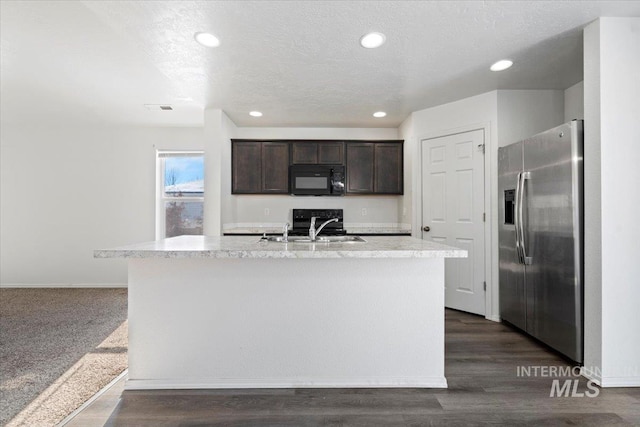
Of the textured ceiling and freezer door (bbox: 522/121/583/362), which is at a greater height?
the textured ceiling

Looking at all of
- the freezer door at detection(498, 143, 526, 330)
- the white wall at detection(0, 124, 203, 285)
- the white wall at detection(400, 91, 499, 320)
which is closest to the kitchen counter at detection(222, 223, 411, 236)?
the white wall at detection(400, 91, 499, 320)

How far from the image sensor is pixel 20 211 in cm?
486

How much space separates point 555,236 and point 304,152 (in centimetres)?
300

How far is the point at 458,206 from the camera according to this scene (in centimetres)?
358

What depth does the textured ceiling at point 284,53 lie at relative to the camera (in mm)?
1996

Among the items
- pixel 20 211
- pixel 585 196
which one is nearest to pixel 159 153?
pixel 20 211

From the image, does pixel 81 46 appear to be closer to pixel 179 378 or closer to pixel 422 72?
pixel 179 378

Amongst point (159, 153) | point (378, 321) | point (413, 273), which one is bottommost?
point (378, 321)

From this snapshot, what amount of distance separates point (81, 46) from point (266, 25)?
1.59 m

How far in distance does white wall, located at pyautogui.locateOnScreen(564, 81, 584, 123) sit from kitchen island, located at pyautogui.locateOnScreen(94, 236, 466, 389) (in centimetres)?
243

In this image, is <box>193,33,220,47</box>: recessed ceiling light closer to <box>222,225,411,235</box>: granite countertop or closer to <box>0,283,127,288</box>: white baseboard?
<box>222,225,411,235</box>: granite countertop

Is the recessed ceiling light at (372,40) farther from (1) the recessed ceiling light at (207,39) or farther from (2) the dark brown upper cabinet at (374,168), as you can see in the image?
(2) the dark brown upper cabinet at (374,168)


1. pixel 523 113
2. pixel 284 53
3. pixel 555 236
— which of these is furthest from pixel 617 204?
pixel 284 53

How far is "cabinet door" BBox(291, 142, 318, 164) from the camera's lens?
4.43 metres
